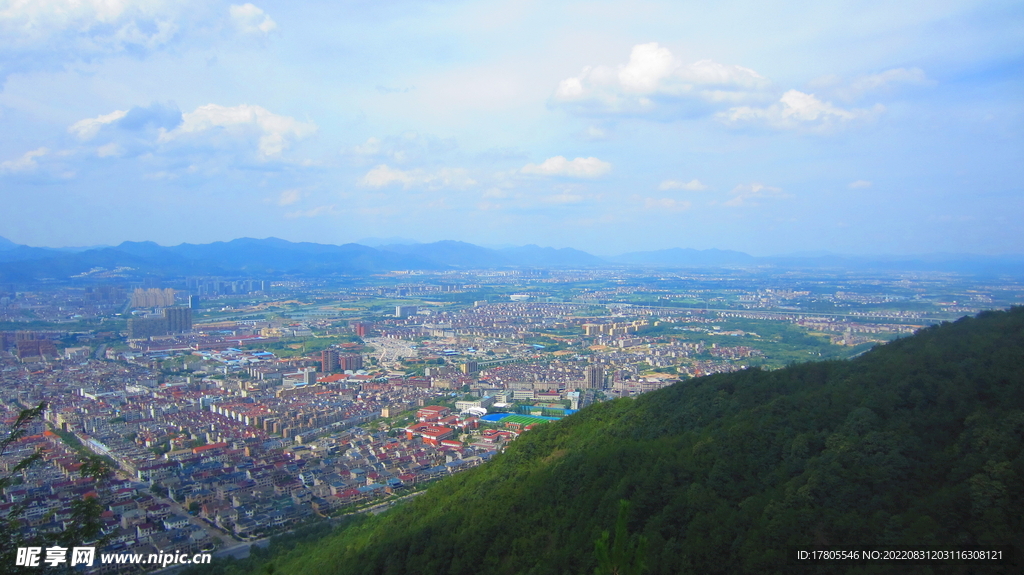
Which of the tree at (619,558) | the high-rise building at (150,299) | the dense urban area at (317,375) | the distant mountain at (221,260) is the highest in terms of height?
the distant mountain at (221,260)

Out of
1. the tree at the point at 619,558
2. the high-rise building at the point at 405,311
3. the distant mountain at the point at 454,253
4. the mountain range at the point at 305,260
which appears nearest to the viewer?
the tree at the point at 619,558

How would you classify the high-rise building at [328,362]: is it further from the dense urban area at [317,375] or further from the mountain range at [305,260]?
the mountain range at [305,260]

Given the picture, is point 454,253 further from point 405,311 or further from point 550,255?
point 405,311

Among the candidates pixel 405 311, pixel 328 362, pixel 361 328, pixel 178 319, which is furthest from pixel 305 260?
pixel 328 362

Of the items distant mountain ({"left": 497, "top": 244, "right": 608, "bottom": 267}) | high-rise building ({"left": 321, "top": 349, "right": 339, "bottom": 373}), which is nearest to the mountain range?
distant mountain ({"left": 497, "top": 244, "right": 608, "bottom": 267})

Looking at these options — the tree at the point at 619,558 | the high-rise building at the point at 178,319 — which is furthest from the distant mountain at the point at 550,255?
the tree at the point at 619,558

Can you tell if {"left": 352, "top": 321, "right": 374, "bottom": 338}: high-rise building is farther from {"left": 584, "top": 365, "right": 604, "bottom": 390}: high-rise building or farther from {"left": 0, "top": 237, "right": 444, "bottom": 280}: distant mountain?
{"left": 0, "top": 237, "right": 444, "bottom": 280}: distant mountain

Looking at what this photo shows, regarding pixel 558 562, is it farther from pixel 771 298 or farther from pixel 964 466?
pixel 771 298
